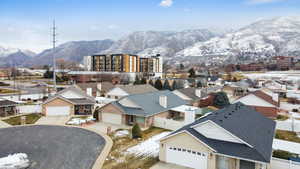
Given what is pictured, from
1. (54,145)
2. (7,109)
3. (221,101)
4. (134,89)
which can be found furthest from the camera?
(134,89)

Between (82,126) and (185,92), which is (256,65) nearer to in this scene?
(185,92)

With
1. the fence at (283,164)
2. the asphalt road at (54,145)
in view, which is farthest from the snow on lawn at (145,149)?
the fence at (283,164)

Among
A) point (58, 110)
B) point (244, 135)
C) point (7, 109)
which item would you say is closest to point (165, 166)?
point (244, 135)

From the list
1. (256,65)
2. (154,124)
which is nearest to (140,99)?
(154,124)

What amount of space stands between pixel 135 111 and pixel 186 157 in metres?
12.9

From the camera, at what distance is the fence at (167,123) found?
24.0 meters

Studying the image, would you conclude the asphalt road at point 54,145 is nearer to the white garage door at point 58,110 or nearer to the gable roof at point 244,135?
the white garage door at point 58,110

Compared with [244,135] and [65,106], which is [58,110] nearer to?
[65,106]

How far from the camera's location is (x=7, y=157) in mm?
16438

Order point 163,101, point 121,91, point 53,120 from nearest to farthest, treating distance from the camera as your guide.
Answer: point 53,120, point 163,101, point 121,91

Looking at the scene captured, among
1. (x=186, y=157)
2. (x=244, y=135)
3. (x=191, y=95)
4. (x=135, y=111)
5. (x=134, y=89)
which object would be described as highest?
(x=134, y=89)

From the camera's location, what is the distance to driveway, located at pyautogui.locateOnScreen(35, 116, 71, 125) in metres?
28.0

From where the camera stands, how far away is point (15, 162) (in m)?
15.5

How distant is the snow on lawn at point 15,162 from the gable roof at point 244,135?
1148 cm
